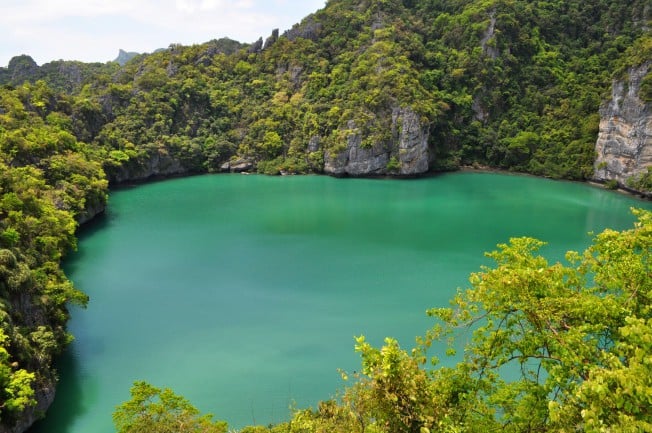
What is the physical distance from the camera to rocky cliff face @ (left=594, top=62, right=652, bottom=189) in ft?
117

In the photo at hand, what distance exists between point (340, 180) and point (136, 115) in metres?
21.2

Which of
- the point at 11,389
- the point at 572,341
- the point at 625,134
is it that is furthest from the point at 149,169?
the point at 572,341

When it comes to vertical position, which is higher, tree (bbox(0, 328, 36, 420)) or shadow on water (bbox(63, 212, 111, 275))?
tree (bbox(0, 328, 36, 420))

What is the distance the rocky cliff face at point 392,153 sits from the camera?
4338 cm

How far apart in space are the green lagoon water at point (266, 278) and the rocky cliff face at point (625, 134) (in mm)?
2510

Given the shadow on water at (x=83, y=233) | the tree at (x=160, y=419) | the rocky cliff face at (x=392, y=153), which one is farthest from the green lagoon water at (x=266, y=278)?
the rocky cliff face at (x=392, y=153)

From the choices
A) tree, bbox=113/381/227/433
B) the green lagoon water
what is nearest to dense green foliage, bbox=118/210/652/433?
tree, bbox=113/381/227/433

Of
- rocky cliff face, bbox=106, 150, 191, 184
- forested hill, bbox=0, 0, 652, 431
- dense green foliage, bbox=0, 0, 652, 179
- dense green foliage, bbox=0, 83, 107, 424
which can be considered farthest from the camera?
dense green foliage, bbox=0, 0, 652, 179

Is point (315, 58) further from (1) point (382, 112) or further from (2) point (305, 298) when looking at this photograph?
(2) point (305, 298)

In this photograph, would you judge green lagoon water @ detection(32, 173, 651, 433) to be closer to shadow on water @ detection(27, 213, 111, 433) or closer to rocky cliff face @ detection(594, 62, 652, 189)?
shadow on water @ detection(27, 213, 111, 433)

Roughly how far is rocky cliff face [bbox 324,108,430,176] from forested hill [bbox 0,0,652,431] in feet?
0.36

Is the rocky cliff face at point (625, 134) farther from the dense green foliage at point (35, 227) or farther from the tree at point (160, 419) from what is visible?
the dense green foliage at point (35, 227)

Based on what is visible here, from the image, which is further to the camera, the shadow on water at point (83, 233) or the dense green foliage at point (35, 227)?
the shadow on water at point (83, 233)

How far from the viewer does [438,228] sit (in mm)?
27516
